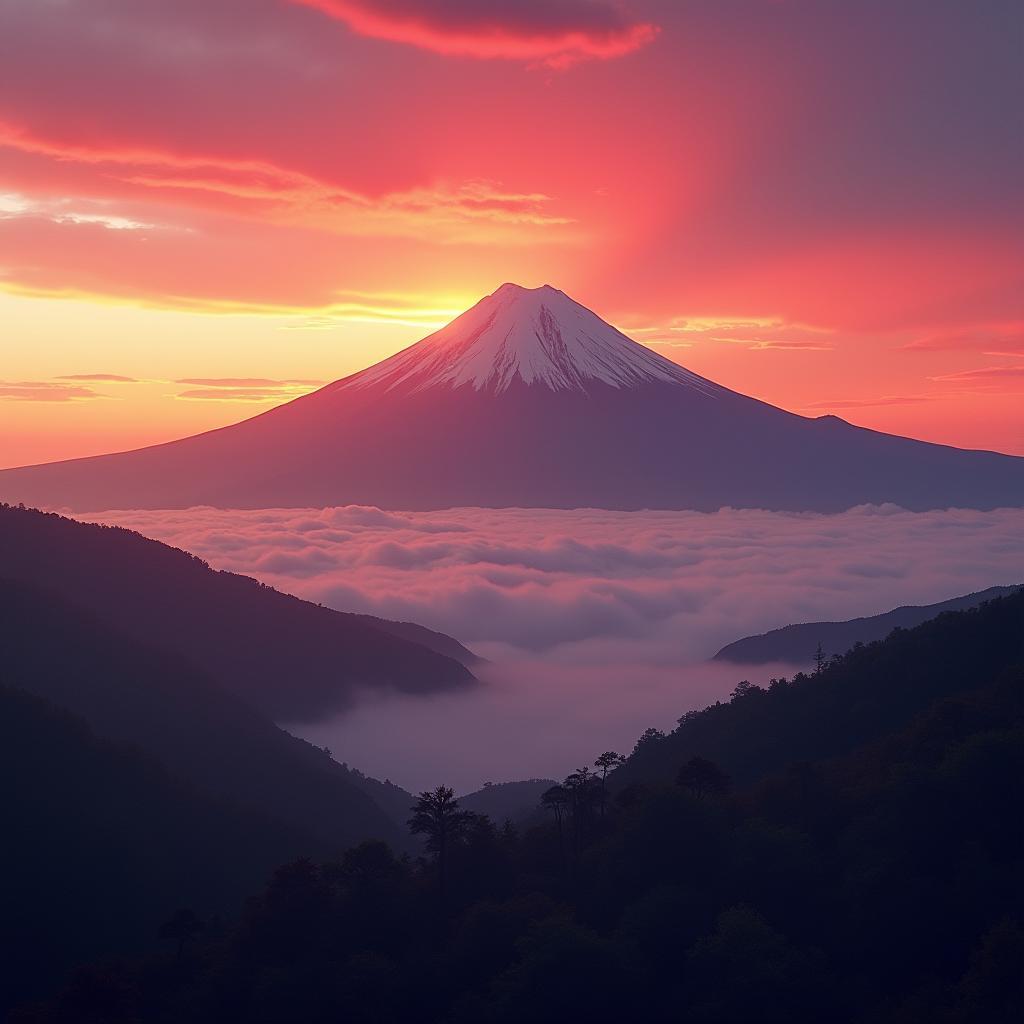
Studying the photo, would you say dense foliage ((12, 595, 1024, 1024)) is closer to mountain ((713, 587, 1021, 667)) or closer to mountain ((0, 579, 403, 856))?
mountain ((0, 579, 403, 856))

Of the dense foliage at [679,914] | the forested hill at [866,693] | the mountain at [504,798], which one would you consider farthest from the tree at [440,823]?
the mountain at [504,798]

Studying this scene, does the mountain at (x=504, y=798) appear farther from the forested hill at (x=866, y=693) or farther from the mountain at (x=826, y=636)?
the mountain at (x=826, y=636)

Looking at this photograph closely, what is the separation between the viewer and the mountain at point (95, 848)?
5134 centimetres

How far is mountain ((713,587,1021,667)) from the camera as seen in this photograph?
172 meters

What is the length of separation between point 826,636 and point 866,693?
13734cm

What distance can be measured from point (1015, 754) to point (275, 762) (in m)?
59.4

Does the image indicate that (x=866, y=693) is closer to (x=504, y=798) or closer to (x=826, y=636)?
(x=504, y=798)

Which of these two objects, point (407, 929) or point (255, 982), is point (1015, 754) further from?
point (255, 982)

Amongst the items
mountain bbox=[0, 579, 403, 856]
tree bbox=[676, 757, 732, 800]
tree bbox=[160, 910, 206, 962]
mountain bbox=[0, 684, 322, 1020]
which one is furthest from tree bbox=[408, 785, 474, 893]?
mountain bbox=[0, 579, 403, 856]

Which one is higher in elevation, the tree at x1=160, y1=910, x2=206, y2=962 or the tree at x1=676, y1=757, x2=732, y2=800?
the tree at x1=676, y1=757, x2=732, y2=800

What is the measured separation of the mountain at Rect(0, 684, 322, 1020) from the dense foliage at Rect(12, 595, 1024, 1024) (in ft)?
43.7

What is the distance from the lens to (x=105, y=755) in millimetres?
64562

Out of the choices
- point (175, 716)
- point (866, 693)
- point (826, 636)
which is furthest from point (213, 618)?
point (826, 636)

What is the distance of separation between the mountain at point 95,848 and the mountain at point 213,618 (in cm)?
2901
